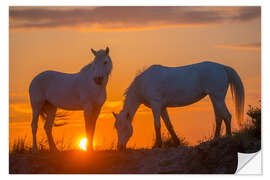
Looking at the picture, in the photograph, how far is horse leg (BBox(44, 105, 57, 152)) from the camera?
1103 centimetres

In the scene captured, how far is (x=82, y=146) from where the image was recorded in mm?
10547

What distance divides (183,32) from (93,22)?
175cm

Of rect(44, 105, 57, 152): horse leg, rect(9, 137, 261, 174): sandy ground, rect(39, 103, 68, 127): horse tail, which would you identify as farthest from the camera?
rect(39, 103, 68, 127): horse tail

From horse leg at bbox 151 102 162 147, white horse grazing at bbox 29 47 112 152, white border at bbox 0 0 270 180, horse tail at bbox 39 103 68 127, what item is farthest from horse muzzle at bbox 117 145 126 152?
horse tail at bbox 39 103 68 127

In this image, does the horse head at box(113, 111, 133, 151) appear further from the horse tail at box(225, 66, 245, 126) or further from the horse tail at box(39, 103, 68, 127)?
the horse tail at box(225, 66, 245, 126)

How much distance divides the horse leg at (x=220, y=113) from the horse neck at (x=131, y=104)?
1.59 meters

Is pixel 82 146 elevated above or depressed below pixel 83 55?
below

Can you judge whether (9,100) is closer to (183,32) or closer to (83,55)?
(83,55)

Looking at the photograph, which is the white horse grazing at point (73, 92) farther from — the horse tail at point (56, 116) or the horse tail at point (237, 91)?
the horse tail at point (237, 91)

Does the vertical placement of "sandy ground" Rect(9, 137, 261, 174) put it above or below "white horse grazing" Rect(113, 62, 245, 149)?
below

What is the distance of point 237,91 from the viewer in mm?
11328

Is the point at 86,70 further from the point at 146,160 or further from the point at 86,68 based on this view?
the point at 146,160
